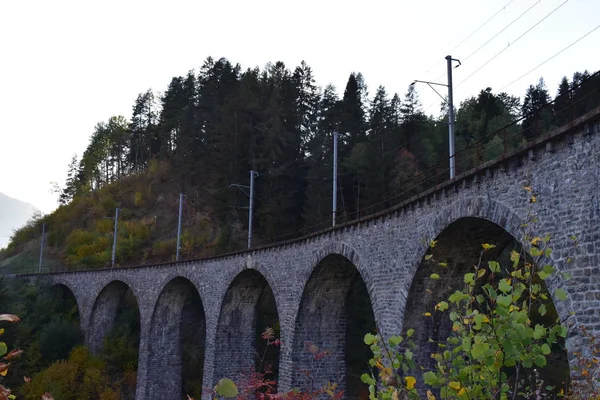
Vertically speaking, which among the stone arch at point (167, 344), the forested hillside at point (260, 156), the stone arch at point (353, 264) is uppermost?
the forested hillside at point (260, 156)

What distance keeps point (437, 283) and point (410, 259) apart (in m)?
1.01

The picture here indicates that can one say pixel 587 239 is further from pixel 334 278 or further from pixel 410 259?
pixel 334 278

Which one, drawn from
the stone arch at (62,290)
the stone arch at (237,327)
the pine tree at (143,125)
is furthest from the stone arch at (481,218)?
the pine tree at (143,125)

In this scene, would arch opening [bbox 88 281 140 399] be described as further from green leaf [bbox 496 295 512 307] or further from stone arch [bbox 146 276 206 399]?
green leaf [bbox 496 295 512 307]

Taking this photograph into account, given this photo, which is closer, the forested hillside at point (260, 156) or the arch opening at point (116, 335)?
the arch opening at point (116, 335)

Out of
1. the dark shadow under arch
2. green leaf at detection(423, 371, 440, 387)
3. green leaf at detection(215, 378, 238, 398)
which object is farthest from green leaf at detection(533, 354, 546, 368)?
the dark shadow under arch

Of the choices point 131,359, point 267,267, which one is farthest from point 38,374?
point 267,267

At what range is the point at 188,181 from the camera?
54.5 meters

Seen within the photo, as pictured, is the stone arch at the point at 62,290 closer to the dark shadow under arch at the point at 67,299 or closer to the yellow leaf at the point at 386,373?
the dark shadow under arch at the point at 67,299

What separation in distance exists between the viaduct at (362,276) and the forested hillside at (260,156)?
20.8 ft

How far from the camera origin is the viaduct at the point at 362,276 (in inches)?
350

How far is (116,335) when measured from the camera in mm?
35406

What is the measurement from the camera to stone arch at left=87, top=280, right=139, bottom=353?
36.1m

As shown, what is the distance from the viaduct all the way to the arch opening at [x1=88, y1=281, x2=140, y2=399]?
0.43ft
